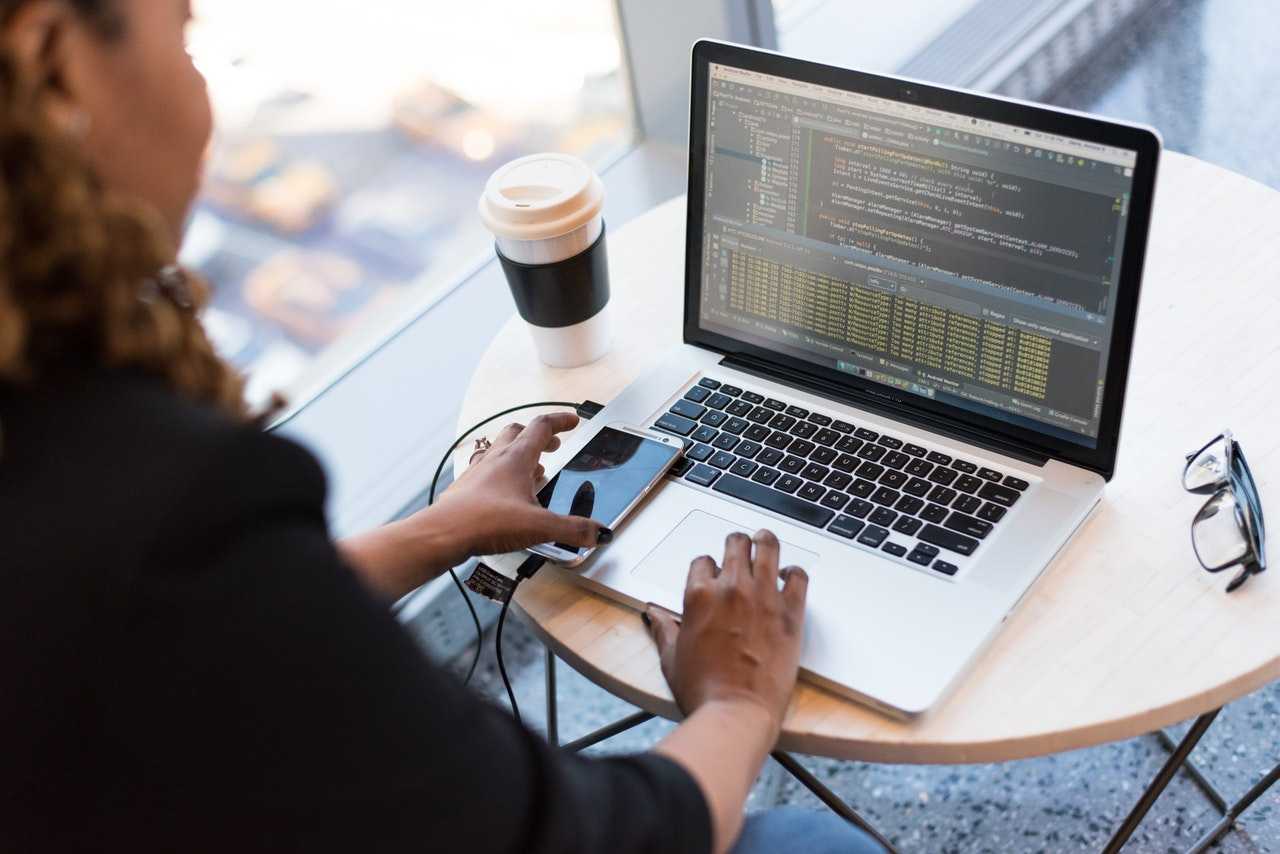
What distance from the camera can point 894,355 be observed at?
1140mm

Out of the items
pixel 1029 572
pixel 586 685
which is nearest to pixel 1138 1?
pixel 586 685

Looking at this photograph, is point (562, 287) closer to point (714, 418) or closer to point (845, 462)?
point (714, 418)

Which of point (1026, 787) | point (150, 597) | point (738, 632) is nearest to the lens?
point (150, 597)

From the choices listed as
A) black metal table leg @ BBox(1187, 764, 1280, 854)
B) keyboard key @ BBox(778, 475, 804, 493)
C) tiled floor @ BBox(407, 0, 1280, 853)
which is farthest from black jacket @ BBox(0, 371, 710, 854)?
black metal table leg @ BBox(1187, 764, 1280, 854)

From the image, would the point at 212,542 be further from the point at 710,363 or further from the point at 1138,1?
the point at 1138,1

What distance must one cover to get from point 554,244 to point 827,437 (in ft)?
1.06

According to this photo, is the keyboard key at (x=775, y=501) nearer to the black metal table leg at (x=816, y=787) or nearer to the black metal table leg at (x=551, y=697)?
the black metal table leg at (x=816, y=787)

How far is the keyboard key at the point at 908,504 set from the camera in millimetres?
1050

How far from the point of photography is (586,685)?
185 centimetres

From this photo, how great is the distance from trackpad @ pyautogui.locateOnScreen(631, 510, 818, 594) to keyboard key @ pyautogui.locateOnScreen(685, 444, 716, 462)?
2.6 inches

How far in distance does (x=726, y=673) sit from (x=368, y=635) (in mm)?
344

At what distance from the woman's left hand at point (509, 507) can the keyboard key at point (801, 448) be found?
19cm

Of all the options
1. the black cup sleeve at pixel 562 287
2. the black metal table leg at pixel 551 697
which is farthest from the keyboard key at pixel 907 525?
the black metal table leg at pixel 551 697

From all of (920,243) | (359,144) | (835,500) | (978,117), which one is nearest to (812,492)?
(835,500)
